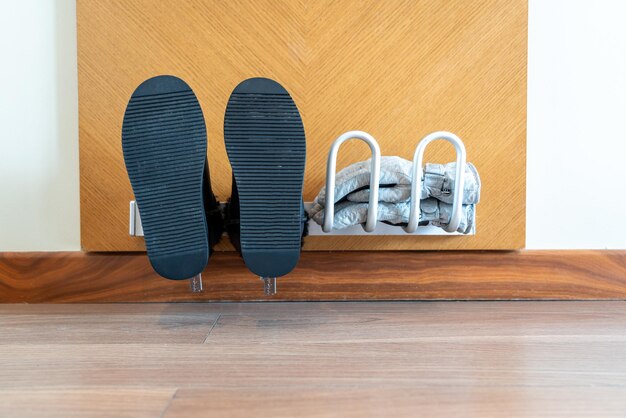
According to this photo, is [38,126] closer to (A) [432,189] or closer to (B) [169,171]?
(B) [169,171]

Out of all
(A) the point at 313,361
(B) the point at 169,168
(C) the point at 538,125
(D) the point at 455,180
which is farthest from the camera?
(C) the point at 538,125

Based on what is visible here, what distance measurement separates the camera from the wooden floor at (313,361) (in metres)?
0.54

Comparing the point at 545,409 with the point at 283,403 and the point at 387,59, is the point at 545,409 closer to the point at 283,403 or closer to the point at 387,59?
the point at 283,403

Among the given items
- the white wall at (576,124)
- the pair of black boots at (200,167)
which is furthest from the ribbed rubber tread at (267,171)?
the white wall at (576,124)

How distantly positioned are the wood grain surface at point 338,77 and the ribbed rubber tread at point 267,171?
11.6 inches

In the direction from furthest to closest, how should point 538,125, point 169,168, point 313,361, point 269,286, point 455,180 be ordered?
point 538,125 < point 269,286 < point 455,180 < point 169,168 < point 313,361

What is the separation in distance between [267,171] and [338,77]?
1.26 feet

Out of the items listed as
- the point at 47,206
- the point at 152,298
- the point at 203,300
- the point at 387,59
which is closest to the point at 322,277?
the point at 203,300

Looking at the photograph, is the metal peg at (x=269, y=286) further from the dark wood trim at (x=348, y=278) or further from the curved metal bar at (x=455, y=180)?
the curved metal bar at (x=455, y=180)

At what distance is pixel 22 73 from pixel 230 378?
2.84ft

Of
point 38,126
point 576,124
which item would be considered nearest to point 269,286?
point 38,126

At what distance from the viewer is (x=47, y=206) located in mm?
1143

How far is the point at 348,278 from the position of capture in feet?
3.75

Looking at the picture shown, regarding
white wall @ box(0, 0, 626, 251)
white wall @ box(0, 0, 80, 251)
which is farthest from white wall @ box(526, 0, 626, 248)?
white wall @ box(0, 0, 80, 251)
